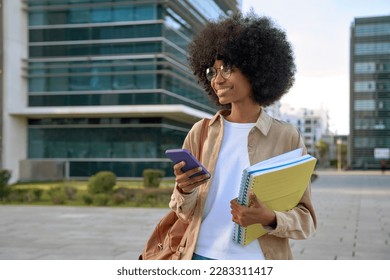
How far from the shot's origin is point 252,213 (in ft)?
5.92

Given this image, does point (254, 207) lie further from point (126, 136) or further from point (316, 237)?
point (126, 136)

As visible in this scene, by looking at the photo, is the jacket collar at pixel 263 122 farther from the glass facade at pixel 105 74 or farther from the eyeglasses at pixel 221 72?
the glass facade at pixel 105 74

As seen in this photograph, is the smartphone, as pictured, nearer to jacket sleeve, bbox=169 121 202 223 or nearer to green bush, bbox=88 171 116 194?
jacket sleeve, bbox=169 121 202 223

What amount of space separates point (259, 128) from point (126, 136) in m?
24.4

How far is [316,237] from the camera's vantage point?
318 inches

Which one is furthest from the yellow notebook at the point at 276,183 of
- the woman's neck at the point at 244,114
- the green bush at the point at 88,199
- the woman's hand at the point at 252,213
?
the green bush at the point at 88,199

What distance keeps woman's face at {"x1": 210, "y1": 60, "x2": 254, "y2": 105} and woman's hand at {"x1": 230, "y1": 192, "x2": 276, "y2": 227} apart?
46 centimetres

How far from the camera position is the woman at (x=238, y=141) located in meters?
1.99

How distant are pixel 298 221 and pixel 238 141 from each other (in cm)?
37

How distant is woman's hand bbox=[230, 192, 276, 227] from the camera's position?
180 cm

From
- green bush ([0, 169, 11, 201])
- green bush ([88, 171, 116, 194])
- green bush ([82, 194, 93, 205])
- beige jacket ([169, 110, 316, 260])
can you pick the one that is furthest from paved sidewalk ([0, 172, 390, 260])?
beige jacket ([169, 110, 316, 260])

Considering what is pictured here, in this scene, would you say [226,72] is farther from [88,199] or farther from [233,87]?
[88,199]

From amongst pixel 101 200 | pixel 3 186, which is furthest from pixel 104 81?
pixel 101 200
